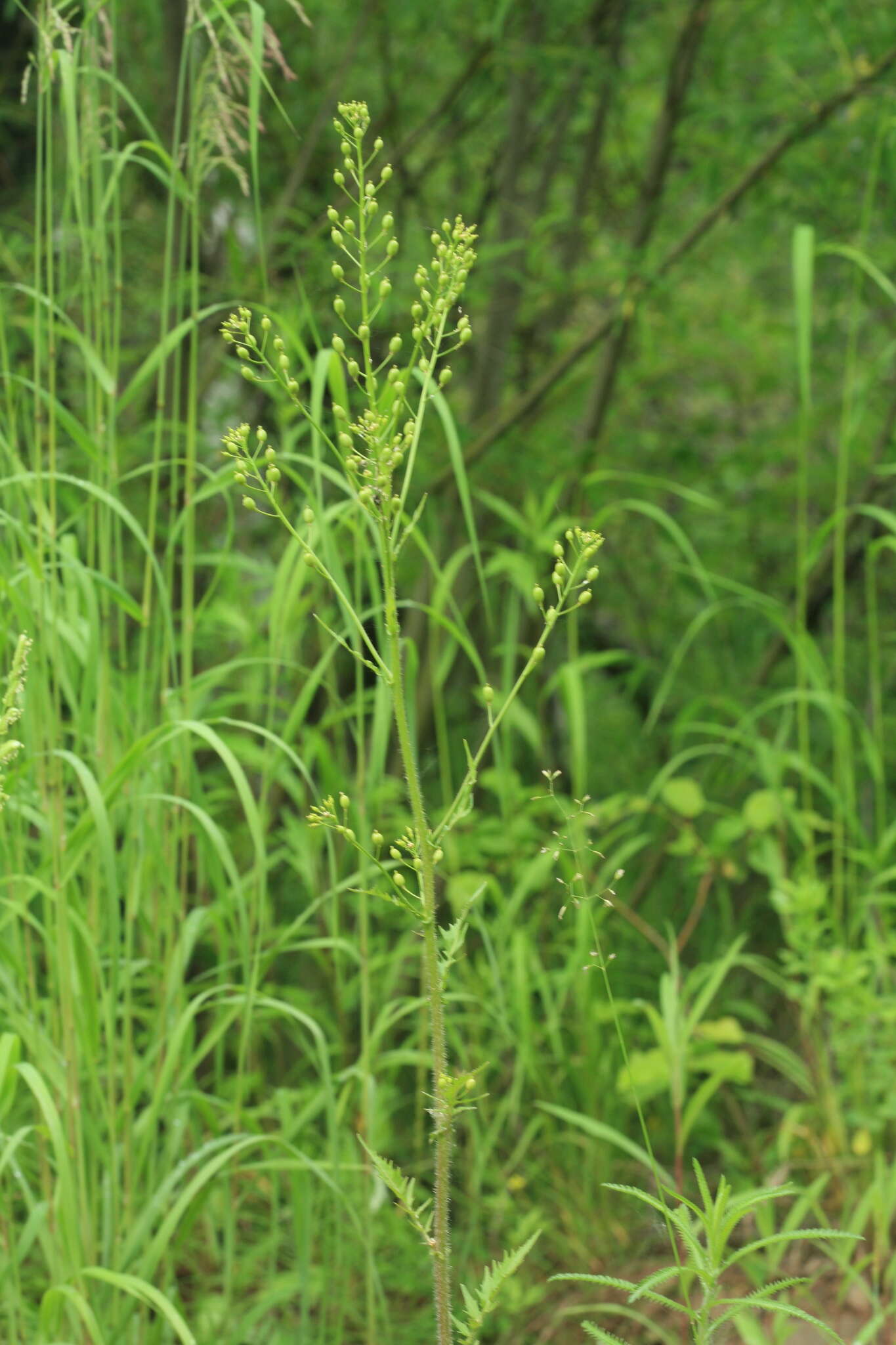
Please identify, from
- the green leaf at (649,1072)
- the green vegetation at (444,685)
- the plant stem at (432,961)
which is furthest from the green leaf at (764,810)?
the plant stem at (432,961)

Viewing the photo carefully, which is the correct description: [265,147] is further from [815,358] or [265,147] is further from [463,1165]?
[463,1165]

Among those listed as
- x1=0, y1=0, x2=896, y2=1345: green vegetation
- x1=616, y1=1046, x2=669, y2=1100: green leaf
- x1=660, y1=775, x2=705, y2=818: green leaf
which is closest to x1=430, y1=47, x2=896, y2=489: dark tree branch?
x1=0, y1=0, x2=896, y2=1345: green vegetation

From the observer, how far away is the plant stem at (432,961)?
795 millimetres

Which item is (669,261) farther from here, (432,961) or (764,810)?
(432,961)

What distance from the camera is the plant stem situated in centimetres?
79

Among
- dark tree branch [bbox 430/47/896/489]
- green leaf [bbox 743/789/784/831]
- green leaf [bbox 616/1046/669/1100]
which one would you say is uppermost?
dark tree branch [bbox 430/47/896/489]

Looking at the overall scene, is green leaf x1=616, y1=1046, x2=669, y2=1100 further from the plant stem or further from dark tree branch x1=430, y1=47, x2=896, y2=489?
dark tree branch x1=430, y1=47, x2=896, y2=489

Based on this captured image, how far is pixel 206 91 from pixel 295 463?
0.91m

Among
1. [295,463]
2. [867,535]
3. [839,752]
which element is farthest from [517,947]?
[867,535]

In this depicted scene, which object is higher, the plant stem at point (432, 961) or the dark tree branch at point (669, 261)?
the dark tree branch at point (669, 261)

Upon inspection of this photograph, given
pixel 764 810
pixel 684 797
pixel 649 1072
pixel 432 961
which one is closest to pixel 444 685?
pixel 684 797

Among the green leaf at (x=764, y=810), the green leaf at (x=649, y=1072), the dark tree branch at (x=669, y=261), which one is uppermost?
the dark tree branch at (x=669, y=261)

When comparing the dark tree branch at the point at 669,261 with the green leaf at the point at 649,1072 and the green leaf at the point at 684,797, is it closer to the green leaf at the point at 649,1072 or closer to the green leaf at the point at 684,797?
the green leaf at the point at 684,797

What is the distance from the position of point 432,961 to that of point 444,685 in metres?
1.96
